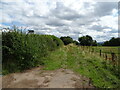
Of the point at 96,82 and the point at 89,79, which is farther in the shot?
the point at 89,79

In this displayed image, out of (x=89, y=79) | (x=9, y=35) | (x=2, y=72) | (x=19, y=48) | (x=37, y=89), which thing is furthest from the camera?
(x=9, y=35)

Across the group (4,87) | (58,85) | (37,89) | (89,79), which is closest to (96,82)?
(89,79)

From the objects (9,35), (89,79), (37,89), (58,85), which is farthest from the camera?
(9,35)

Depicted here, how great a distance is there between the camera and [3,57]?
21.6 feet

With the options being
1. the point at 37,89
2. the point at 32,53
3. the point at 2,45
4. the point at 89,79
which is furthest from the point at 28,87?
the point at 2,45

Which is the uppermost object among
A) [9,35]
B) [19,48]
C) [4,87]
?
[9,35]

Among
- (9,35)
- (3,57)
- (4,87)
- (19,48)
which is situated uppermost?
(9,35)

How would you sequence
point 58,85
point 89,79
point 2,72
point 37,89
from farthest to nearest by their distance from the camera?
1. point 2,72
2. point 89,79
3. point 58,85
4. point 37,89

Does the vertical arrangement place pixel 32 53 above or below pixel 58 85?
above

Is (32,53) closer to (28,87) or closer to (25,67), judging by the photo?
(25,67)

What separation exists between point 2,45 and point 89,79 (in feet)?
16.2

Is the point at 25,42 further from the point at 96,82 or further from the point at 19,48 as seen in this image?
the point at 96,82

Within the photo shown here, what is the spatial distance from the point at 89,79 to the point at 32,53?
3371mm

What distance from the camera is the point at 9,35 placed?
654 cm
